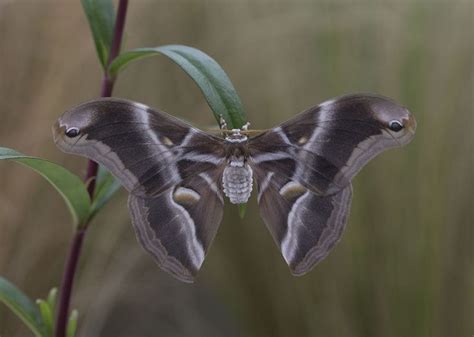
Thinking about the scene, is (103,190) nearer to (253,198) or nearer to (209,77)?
(209,77)

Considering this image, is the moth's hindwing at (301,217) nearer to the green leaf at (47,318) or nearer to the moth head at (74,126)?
the moth head at (74,126)

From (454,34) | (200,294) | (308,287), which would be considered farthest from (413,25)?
(200,294)

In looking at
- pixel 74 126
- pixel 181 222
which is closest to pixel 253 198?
pixel 181 222

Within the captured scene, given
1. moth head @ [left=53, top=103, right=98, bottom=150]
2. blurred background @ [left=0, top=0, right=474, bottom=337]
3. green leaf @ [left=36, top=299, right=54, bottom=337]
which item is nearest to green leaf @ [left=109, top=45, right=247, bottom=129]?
moth head @ [left=53, top=103, right=98, bottom=150]

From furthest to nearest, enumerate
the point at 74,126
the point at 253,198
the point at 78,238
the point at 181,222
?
the point at 253,198 < the point at 78,238 < the point at 181,222 < the point at 74,126

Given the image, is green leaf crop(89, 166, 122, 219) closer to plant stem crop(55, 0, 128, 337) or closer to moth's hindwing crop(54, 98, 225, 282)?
plant stem crop(55, 0, 128, 337)

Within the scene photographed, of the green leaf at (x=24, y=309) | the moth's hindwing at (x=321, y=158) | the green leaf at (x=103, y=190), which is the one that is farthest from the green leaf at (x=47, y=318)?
the moth's hindwing at (x=321, y=158)

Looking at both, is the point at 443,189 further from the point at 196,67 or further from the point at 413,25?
the point at 196,67

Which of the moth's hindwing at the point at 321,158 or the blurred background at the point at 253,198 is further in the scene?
the blurred background at the point at 253,198
